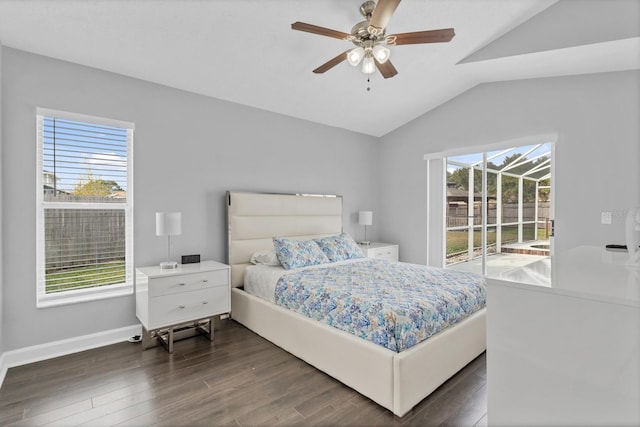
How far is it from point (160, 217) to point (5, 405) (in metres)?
1.62

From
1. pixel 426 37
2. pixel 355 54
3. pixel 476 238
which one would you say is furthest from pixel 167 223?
pixel 476 238

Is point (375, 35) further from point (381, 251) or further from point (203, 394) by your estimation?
point (381, 251)

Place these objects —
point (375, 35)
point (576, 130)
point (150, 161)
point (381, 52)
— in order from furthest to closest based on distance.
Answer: point (576, 130), point (150, 161), point (381, 52), point (375, 35)

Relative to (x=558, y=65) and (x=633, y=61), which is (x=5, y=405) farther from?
(x=633, y=61)

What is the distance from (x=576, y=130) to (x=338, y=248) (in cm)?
301

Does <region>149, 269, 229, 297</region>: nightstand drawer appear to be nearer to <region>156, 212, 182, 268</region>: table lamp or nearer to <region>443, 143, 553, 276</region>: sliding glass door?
<region>156, 212, 182, 268</region>: table lamp

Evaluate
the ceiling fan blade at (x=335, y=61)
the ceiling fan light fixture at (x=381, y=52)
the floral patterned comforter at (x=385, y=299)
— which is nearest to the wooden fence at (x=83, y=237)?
the floral patterned comforter at (x=385, y=299)

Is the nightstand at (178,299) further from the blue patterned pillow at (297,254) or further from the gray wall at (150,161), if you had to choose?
the blue patterned pillow at (297,254)

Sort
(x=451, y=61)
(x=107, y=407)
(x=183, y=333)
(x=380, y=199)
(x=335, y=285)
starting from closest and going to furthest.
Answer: (x=107, y=407)
(x=335, y=285)
(x=183, y=333)
(x=451, y=61)
(x=380, y=199)

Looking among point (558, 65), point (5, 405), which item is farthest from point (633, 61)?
point (5, 405)

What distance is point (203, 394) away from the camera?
2.20m

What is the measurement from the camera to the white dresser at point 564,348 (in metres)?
0.96

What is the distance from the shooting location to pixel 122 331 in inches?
121

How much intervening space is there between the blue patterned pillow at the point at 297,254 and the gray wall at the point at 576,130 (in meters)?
2.58
